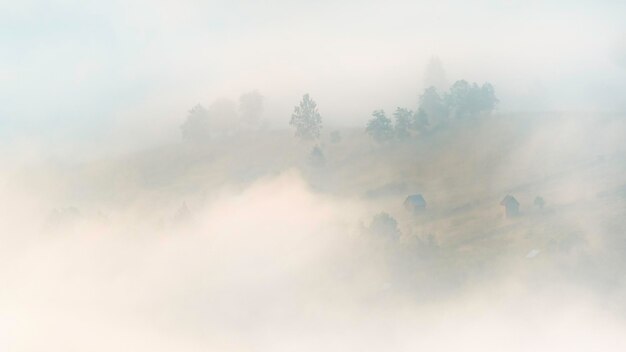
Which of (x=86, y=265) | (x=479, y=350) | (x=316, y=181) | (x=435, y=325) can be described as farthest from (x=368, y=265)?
(x=86, y=265)

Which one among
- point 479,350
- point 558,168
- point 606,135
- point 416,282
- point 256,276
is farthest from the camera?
point 606,135

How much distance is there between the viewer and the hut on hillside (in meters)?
160

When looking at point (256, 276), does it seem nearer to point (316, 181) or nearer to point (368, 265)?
point (368, 265)

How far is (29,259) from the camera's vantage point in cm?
19275

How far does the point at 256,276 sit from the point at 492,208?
53.3 metres

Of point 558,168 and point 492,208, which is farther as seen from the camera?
point 558,168

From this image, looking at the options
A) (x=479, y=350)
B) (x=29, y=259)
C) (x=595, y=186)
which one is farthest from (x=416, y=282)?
(x=29, y=259)

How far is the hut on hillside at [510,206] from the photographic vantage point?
159875mm

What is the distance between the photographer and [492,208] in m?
164

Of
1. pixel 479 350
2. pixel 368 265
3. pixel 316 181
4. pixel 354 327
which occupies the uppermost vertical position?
pixel 316 181

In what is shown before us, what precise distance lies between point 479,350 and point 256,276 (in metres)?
51.0

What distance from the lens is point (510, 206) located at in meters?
161

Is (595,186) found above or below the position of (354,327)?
above

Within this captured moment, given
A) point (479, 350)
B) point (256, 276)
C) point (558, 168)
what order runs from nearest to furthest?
point (479, 350), point (256, 276), point (558, 168)
